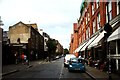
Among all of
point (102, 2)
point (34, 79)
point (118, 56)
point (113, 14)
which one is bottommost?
point (34, 79)

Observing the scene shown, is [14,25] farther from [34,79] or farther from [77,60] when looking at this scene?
[34,79]

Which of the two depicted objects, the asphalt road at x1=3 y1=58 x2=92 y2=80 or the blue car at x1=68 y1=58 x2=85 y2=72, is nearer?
the asphalt road at x1=3 y1=58 x2=92 y2=80

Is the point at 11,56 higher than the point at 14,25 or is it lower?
lower

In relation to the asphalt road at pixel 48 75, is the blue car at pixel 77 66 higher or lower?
higher

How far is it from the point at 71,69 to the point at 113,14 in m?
7.47

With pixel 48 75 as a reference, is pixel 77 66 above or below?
above

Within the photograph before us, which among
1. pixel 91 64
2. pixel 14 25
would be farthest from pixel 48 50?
pixel 91 64

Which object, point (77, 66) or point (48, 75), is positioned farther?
point (77, 66)

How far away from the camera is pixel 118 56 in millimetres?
20547

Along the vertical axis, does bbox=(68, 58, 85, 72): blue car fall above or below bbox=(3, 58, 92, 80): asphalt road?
above

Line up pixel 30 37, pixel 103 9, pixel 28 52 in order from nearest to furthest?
pixel 103 9 < pixel 28 52 < pixel 30 37

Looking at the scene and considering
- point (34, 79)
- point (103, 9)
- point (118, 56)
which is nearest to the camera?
point (34, 79)

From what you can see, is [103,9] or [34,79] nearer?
[34,79]

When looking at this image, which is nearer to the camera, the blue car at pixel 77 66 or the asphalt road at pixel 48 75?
the asphalt road at pixel 48 75
